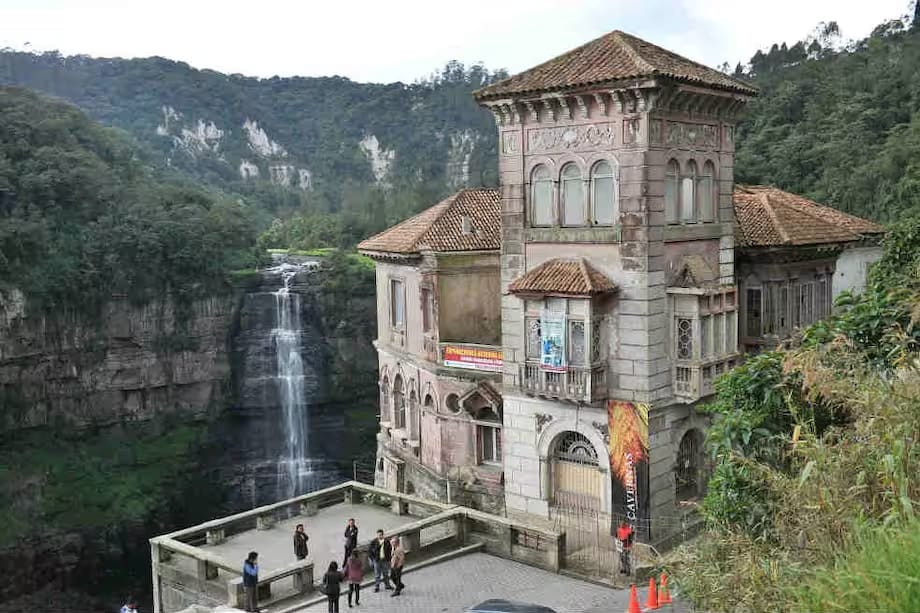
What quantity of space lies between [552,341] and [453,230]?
7422 millimetres

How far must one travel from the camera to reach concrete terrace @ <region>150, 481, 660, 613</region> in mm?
19641

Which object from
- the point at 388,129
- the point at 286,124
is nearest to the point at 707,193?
the point at 388,129

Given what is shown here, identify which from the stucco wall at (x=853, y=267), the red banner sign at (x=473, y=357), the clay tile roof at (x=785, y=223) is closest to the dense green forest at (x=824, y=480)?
the clay tile roof at (x=785, y=223)

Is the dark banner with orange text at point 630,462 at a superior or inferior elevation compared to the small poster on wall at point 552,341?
inferior

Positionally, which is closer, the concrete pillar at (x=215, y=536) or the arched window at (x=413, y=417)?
the concrete pillar at (x=215, y=536)

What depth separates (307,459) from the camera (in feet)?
197

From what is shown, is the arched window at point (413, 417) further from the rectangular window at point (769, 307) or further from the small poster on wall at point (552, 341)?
the rectangular window at point (769, 307)

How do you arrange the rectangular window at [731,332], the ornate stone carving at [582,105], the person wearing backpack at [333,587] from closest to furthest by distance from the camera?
the person wearing backpack at [333,587] < the ornate stone carving at [582,105] < the rectangular window at [731,332]

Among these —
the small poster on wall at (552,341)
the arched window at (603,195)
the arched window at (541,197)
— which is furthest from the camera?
the arched window at (541,197)

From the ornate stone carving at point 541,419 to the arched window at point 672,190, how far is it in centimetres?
594

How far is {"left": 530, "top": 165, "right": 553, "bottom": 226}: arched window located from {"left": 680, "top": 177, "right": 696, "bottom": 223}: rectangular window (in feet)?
10.9

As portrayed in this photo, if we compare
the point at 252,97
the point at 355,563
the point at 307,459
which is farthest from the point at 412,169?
the point at 355,563

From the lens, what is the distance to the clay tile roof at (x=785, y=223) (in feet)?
91.6

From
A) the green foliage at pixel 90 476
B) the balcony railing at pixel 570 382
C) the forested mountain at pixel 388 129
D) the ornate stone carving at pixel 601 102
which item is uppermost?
the forested mountain at pixel 388 129
